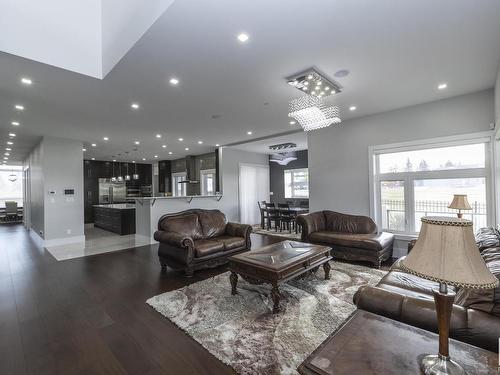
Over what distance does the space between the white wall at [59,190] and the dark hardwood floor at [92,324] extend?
2.05 meters

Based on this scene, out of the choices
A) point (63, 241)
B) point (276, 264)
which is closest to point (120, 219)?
point (63, 241)

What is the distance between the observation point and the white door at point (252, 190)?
9328 millimetres

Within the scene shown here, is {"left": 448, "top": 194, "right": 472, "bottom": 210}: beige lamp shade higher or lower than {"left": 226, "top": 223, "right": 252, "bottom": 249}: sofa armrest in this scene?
higher

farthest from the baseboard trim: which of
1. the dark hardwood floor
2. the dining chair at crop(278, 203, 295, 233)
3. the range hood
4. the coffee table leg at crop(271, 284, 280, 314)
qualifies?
the coffee table leg at crop(271, 284, 280, 314)

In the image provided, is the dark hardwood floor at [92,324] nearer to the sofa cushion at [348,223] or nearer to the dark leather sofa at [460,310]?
the dark leather sofa at [460,310]

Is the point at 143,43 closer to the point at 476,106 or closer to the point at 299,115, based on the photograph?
the point at 299,115

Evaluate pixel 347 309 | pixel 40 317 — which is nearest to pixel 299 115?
pixel 347 309

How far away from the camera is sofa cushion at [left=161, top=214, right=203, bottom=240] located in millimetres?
4473

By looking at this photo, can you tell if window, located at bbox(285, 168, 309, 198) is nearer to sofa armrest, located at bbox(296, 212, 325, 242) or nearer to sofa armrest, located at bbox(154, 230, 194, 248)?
sofa armrest, located at bbox(296, 212, 325, 242)

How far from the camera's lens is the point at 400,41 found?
2650 millimetres

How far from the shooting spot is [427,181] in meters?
4.73

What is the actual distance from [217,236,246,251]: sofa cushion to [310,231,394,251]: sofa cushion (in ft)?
4.69

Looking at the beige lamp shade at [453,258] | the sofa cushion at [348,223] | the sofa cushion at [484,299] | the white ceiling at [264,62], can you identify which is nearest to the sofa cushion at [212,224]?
the white ceiling at [264,62]

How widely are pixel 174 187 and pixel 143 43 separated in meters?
9.57
